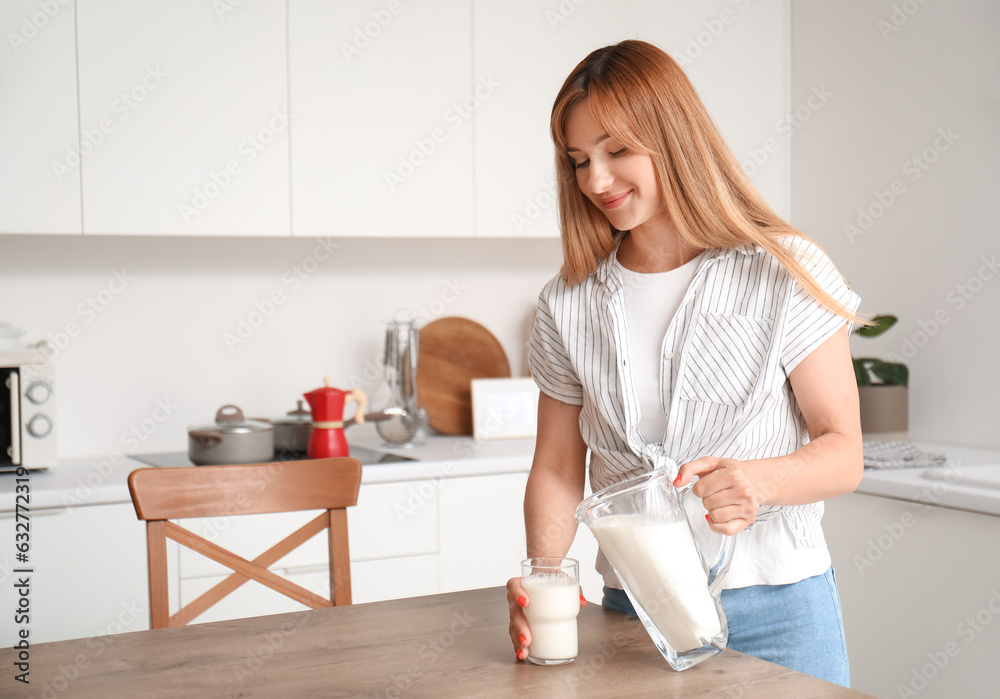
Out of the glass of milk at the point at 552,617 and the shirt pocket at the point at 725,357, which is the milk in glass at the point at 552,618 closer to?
the glass of milk at the point at 552,617

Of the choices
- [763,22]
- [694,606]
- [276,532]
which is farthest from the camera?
[763,22]

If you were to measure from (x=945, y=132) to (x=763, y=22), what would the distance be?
0.76 meters

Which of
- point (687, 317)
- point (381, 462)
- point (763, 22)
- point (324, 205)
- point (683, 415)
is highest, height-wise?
point (763, 22)

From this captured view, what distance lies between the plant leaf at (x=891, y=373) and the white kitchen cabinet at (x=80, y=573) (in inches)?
76.5

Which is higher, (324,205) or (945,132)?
(945,132)

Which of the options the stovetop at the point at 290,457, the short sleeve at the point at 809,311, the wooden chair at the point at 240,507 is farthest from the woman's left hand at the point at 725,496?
the stovetop at the point at 290,457

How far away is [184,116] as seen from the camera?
235 centimetres

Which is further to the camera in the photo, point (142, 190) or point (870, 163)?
point (870, 163)

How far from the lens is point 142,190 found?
2.32 m

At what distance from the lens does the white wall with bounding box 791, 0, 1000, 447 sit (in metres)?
2.40

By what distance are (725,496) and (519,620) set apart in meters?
0.27

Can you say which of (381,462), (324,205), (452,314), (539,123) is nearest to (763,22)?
(539,123)

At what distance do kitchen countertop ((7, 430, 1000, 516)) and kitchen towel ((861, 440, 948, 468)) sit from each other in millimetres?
18

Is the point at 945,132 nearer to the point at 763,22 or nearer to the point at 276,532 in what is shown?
the point at 763,22
